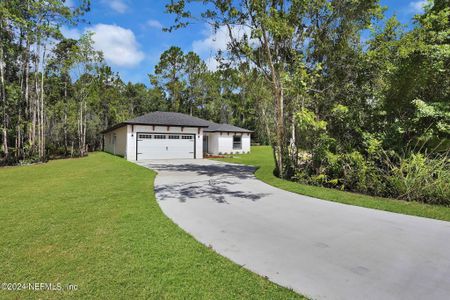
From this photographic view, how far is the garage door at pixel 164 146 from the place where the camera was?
1850 centimetres

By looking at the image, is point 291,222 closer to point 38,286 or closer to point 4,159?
point 38,286

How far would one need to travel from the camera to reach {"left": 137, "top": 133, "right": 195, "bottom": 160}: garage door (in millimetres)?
18500

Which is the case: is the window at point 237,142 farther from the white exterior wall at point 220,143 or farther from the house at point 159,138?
the house at point 159,138

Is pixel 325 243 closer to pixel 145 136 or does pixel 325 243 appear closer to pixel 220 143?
pixel 145 136

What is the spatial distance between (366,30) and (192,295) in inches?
452

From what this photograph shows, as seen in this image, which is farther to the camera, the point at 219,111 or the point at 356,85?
the point at 219,111

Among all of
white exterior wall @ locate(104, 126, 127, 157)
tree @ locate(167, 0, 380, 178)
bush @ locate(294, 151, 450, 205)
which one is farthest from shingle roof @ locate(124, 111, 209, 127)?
bush @ locate(294, 151, 450, 205)

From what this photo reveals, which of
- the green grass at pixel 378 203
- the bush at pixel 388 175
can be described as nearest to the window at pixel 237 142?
the bush at pixel 388 175

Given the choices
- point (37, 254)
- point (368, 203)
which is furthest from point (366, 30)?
point (37, 254)

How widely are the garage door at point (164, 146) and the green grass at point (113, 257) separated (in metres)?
12.8

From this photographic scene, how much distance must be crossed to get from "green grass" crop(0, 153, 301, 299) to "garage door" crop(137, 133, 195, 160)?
12.8 m

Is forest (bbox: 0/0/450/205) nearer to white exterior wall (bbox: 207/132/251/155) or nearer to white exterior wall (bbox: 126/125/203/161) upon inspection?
white exterior wall (bbox: 126/125/203/161)

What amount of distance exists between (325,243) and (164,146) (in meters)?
16.4

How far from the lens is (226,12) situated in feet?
34.2
